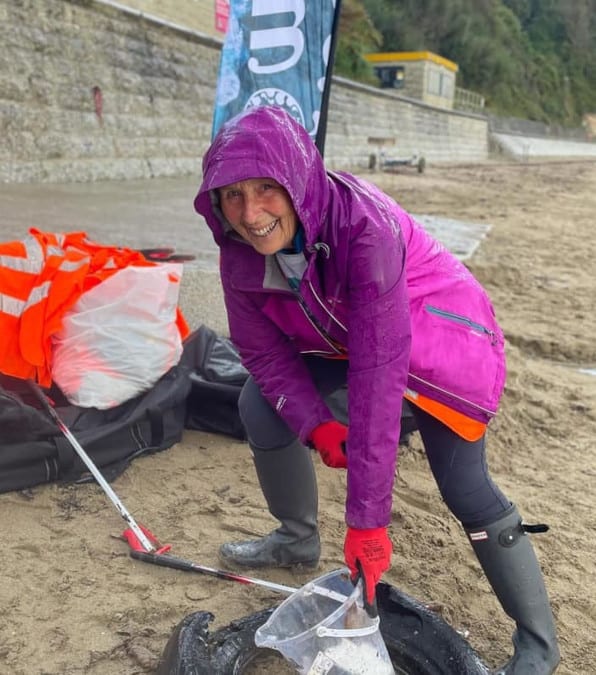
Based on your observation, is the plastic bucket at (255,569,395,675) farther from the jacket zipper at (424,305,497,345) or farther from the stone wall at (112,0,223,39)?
the stone wall at (112,0,223,39)

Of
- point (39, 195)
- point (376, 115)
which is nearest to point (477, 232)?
point (39, 195)

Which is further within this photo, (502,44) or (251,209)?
(502,44)

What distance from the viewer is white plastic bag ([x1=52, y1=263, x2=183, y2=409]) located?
9.53 feet

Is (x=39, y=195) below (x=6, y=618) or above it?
above

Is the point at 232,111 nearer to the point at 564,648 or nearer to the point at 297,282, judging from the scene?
the point at 297,282

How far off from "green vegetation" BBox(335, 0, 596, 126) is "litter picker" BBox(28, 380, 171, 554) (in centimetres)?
3043

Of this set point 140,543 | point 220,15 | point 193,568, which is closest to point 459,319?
point 193,568

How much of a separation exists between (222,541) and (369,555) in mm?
923

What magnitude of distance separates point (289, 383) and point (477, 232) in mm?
7983

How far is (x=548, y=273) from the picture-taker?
7.21 meters

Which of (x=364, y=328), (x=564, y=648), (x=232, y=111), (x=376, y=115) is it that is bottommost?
(x=564, y=648)

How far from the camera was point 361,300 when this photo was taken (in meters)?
1.74

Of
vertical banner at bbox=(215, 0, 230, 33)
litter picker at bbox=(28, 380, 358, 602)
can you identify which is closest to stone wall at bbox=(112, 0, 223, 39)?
vertical banner at bbox=(215, 0, 230, 33)

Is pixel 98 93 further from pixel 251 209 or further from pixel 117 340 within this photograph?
pixel 251 209
